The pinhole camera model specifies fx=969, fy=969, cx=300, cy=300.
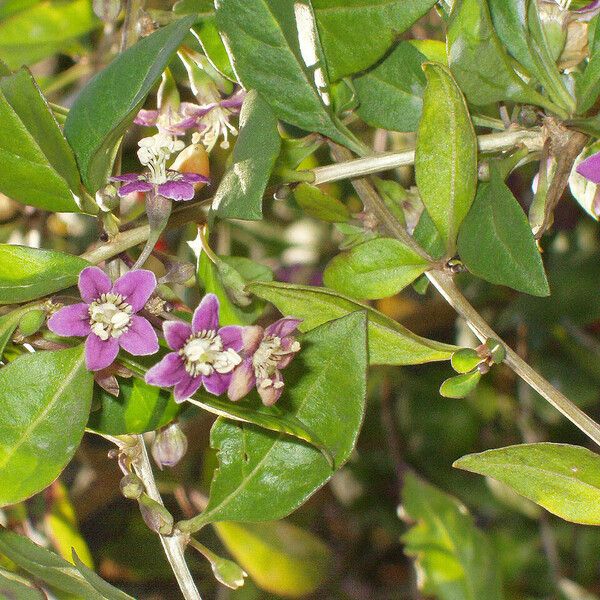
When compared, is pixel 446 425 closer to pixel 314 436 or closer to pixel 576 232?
pixel 576 232

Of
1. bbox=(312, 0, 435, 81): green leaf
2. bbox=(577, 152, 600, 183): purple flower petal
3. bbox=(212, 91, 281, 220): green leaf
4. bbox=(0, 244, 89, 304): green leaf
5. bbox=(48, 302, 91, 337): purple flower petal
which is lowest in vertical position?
bbox=(48, 302, 91, 337): purple flower petal

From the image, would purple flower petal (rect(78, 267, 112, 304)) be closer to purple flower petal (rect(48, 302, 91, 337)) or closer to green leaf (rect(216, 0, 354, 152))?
purple flower petal (rect(48, 302, 91, 337))

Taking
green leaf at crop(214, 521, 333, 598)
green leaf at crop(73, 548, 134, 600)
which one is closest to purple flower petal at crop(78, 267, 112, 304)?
green leaf at crop(73, 548, 134, 600)

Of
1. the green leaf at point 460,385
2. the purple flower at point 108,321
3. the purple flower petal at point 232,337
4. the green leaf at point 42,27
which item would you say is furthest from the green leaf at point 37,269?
the green leaf at point 42,27

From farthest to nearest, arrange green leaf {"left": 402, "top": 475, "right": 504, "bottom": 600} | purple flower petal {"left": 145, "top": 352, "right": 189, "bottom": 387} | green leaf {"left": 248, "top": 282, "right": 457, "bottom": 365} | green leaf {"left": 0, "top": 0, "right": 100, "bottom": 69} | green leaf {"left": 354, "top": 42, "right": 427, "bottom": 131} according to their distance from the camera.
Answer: green leaf {"left": 402, "top": 475, "right": 504, "bottom": 600}
green leaf {"left": 0, "top": 0, "right": 100, "bottom": 69}
green leaf {"left": 354, "top": 42, "right": 427, "bottom": 131}
green leaf {"left": 248, "top": 282, "right": 457, "bottom": 365}
purple flower petal {"left": 145, "top": 352, "right": 189, "bottom": 387}

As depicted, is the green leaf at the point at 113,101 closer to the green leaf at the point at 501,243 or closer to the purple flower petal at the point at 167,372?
the purple flower petal at the point at 167,372

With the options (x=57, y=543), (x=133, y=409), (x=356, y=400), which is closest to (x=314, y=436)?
(x=356, y=400)
